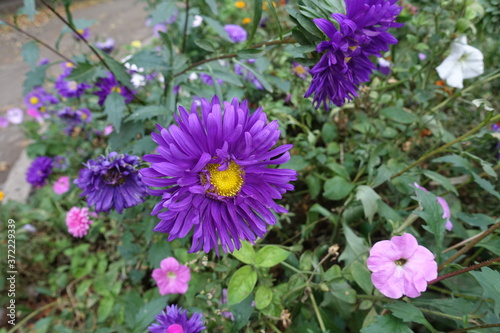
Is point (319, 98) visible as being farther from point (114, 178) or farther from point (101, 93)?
point (101, 93)

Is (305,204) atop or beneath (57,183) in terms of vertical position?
atop

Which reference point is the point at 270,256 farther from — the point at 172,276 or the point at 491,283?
the point at 491,283

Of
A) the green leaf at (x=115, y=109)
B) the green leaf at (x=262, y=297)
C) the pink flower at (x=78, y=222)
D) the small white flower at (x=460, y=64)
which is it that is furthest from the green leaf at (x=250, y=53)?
the pink flower at (x=78, y=222)

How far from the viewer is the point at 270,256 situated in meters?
0.90

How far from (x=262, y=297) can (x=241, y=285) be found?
0.25ft

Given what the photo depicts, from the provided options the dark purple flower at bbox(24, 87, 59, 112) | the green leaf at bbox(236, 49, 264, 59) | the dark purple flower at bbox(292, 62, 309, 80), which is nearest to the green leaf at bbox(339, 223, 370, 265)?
the green leaf at bbox(236, 49, 264, 59)

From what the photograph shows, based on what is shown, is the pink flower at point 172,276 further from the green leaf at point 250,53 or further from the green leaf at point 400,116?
the green leaf at point 400,116

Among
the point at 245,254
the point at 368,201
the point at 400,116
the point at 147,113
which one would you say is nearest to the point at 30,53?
the point at 147,113

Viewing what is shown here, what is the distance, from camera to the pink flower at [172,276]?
1.04 m

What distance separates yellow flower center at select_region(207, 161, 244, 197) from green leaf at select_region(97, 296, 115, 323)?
3.38 ft

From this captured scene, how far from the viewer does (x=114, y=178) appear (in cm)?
93

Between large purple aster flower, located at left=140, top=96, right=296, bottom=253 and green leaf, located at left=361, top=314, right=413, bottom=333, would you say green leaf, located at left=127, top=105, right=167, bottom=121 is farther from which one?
green leaf, located at left=361, top=314, right=413, bottom=333

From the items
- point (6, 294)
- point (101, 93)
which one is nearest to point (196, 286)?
point (101, 93)

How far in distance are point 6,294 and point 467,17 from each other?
2.30m
